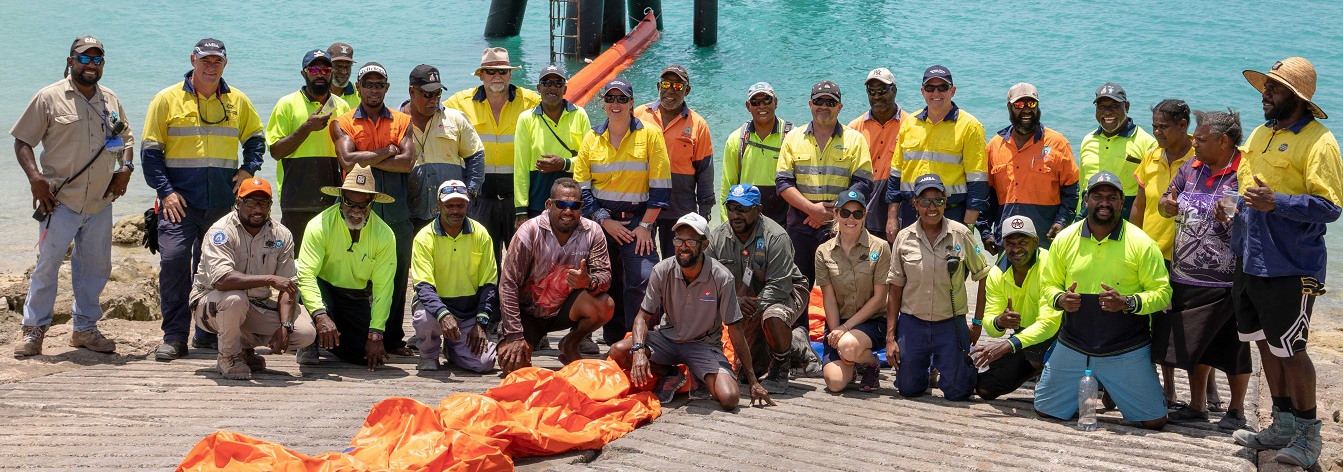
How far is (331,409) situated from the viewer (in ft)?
21.9

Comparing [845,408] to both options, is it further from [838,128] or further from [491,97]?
[491,97]

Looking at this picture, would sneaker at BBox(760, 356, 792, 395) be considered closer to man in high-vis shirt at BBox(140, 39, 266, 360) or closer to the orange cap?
the orange cap

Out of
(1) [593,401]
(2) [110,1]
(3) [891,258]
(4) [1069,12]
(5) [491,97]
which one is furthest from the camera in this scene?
(2) [110,1]

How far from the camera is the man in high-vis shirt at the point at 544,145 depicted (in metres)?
8.70

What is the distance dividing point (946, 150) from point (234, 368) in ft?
16.5

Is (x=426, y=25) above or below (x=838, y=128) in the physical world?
above

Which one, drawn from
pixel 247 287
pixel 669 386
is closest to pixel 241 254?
pixel 247 287

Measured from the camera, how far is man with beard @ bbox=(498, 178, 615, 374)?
7.82 meters

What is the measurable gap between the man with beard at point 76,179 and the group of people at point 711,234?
0.8 inches

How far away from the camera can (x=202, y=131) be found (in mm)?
8102

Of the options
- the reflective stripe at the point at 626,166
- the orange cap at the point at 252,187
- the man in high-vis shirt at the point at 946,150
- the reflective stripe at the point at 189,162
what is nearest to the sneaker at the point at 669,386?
the reflective stripe at the point at 626,166

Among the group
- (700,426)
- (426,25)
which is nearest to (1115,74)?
(426,25)

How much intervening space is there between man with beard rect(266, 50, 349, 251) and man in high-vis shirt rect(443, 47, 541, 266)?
1022 millimetres

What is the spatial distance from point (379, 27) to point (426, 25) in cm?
167
